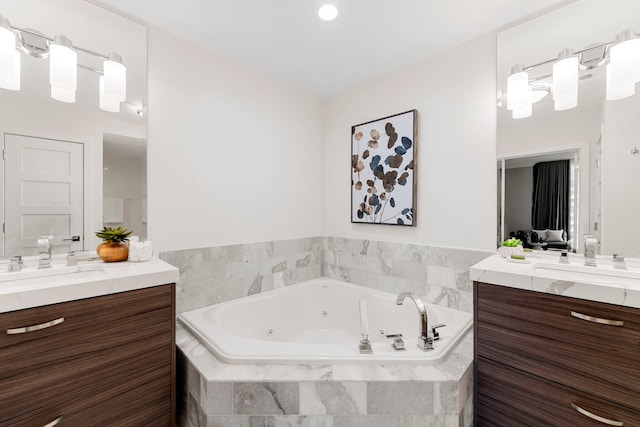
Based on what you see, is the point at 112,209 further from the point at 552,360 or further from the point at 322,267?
the point at 552,360

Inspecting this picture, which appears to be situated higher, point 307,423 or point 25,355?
point 25,355

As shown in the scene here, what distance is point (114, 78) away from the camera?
1.66m

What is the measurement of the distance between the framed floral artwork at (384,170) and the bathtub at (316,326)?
2.25 feet

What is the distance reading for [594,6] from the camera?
5.01ft

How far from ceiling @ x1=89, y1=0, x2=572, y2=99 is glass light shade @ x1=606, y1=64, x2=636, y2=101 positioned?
541 mm

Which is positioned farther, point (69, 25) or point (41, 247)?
point (69, 25)

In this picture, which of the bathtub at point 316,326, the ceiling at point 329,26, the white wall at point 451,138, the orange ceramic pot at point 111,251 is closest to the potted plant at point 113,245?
the orange ceramic pot at point 111,251

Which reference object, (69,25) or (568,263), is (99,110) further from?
(568,263)

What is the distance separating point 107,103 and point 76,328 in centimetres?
127

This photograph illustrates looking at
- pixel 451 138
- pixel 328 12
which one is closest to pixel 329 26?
pixel 328 12

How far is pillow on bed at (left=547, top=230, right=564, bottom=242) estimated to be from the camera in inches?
65.1

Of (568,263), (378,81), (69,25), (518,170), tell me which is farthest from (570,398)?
(69,25)

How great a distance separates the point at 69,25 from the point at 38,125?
589 mm

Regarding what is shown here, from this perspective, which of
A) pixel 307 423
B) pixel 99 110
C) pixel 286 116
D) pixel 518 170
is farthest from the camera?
pixel 286 116
